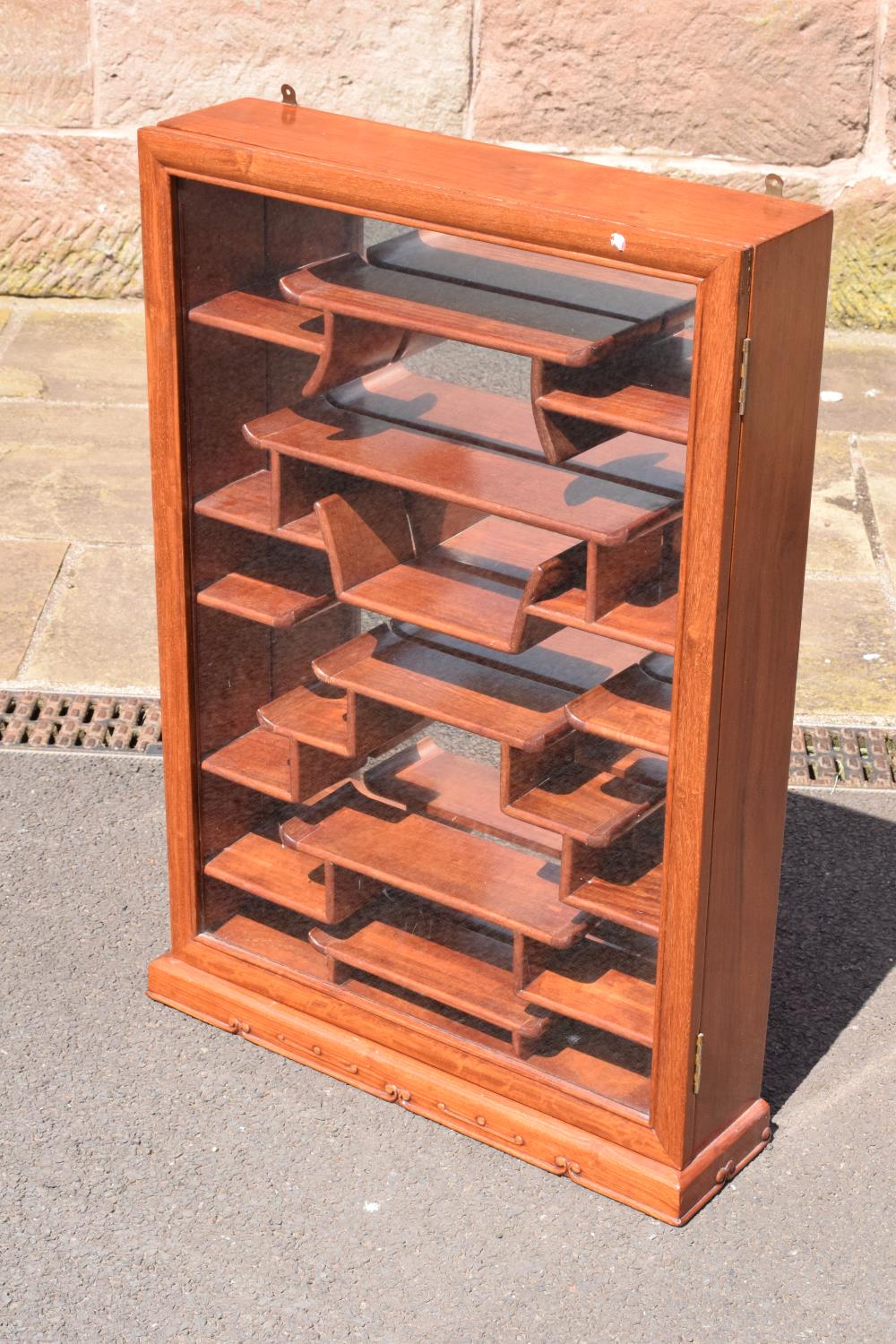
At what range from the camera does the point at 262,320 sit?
115 inches

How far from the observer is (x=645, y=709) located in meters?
2.81

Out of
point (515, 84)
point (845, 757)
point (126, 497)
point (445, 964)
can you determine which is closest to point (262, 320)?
point (445, 964)

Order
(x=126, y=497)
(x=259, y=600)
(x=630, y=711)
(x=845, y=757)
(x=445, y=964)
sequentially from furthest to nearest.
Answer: (x=126, y=497) < (x=845, y=757) < (x=445, y=964) < (x=259, y=600) < (x=630, y=711)

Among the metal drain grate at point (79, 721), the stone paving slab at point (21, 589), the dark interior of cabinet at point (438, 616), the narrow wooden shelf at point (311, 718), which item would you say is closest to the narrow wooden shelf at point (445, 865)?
the dark interior of cabinet at point (438, 616)

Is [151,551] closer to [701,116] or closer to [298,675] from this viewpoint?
[298,675]

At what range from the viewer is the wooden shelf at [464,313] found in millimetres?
2543

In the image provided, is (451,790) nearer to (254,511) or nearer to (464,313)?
(254,511)

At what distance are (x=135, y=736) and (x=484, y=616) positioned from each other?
1.72 meters

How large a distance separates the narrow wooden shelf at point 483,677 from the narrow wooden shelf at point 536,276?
0.61 meters

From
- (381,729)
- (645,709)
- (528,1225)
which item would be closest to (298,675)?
(381,729)

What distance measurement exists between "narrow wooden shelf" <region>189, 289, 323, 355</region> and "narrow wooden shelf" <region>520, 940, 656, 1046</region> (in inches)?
43.3

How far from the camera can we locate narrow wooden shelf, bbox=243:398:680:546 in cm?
268

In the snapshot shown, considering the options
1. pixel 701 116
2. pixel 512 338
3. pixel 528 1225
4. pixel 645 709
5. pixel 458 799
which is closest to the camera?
pixel 512 338

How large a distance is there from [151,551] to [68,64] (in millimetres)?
2443
